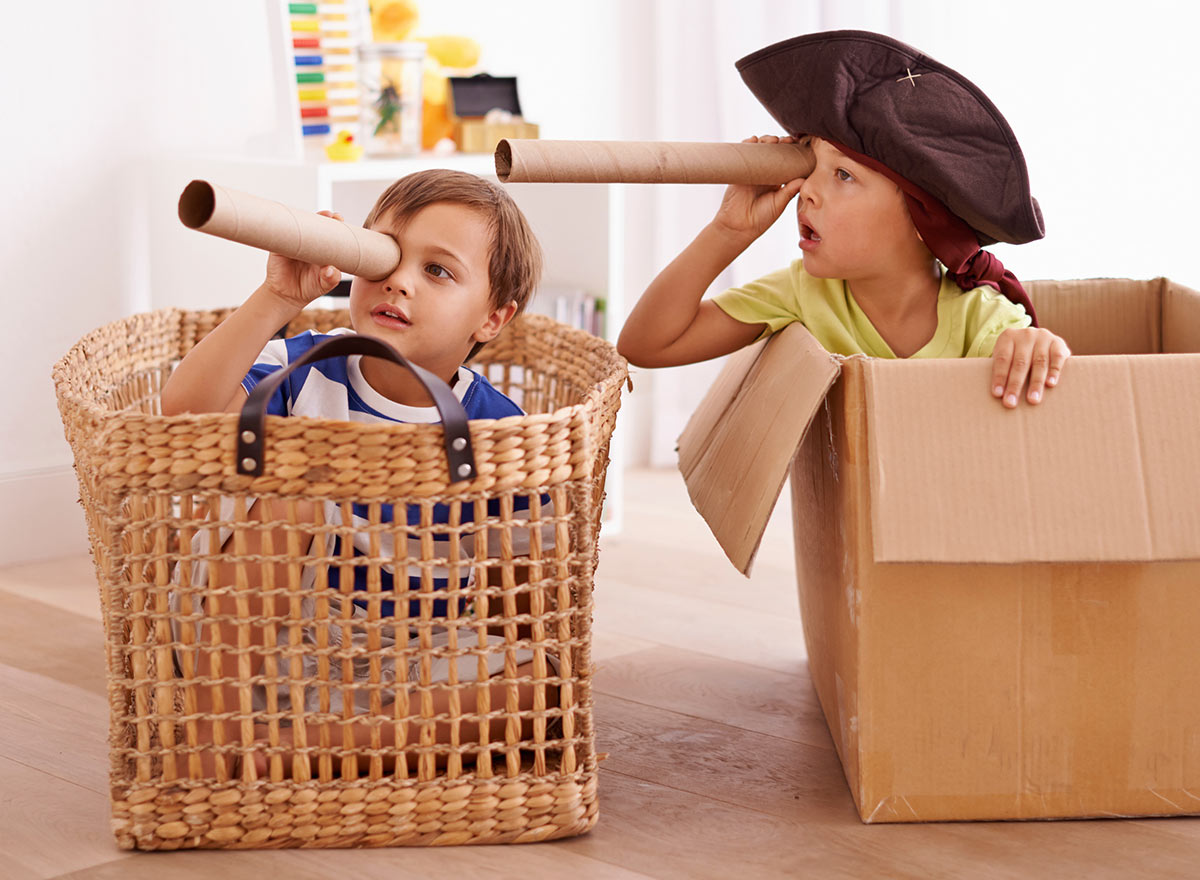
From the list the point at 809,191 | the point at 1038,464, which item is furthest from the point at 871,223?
the point at 1038,464

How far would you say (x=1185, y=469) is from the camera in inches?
37.5

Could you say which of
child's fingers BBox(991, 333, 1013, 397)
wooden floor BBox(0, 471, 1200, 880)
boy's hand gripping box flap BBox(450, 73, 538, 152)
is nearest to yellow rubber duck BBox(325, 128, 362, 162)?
boy's hand gripping box flap BBox(450, 73, 538, 152)

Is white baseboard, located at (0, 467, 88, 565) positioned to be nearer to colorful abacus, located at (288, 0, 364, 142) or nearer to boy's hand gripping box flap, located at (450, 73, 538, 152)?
colorful abacus, located at (288, 0, 364, 142)

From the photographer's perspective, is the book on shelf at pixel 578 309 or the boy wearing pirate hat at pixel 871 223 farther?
the book on shelf at pixel 578 309

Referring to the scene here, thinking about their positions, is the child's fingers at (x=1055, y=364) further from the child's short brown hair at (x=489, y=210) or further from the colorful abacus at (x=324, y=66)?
the colorful abacus at (x=324, y=66)

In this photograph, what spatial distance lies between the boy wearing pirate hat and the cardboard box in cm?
9

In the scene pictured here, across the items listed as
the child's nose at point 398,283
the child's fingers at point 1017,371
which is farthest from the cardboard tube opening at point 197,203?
the child's fingers at point 1017,371

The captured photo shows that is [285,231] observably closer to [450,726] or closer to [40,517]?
[450,726]

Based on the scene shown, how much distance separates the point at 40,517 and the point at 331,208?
1.83ft

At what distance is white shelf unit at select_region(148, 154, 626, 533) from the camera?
66.2 inches

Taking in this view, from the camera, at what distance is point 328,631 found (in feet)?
3.11

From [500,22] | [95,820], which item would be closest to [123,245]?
[500,22]

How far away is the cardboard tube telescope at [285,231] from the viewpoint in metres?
0.90

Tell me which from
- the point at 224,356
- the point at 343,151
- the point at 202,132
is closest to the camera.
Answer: the point at 224,356
